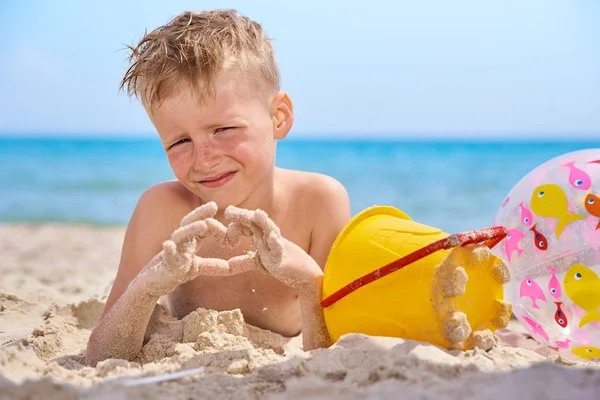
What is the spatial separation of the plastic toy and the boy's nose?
552 mm

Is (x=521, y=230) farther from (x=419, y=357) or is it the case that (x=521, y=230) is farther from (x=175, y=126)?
(x=175, y=126)

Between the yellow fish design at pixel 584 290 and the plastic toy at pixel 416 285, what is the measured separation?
33cm

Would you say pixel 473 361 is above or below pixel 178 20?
below

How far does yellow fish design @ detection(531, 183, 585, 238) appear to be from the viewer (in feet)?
7.22

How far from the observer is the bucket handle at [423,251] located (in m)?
1.82

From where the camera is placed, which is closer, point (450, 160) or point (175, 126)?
point (175, 126)

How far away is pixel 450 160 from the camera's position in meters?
19.2

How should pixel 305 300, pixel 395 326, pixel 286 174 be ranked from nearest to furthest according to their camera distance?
1. pixel 395 326
2. pixel 305 300
3. pixel 286 174

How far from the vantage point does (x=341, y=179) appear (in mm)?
14383

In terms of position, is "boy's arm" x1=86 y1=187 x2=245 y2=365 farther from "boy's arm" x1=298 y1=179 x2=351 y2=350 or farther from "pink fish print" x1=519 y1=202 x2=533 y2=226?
"pink fish print" x1=519 y1=202 x2=533 y2=226

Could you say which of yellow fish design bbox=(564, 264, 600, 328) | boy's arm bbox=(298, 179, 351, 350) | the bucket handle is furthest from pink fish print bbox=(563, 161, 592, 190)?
boy's arm bbox=(298, 179, 351, 350)

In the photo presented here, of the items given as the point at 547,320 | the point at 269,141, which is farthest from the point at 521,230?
the point at 269,141

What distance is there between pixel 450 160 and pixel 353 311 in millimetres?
17891

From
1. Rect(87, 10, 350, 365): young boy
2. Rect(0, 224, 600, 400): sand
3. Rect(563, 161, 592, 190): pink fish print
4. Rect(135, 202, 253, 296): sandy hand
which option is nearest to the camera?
Rect(0, 224, 600, 400): sand
